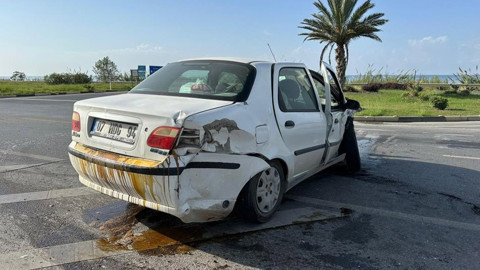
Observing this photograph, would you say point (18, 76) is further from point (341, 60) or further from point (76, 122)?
point (76, 122)

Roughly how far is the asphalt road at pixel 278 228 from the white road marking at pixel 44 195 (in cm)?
1

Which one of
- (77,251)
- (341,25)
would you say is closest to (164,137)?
(77,251)

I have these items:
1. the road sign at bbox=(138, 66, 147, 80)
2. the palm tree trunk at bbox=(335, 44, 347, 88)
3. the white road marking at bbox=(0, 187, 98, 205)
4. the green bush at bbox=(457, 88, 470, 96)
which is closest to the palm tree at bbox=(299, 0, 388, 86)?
the palm tree trunk at bbox=(335, 44, 347, 88)

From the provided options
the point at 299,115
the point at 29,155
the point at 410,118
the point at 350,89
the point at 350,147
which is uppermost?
the point at 350,89

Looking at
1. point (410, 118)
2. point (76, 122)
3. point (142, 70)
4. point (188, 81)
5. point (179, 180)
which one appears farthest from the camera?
point (142, 70)

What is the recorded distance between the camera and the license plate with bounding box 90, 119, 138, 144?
338 centimetres

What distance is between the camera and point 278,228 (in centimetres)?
395

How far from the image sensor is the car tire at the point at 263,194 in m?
3.75

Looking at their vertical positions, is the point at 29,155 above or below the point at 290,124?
below

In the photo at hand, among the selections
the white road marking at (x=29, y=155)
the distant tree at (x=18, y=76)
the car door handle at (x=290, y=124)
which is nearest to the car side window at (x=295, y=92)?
the car door handle at (x=290, y=124)

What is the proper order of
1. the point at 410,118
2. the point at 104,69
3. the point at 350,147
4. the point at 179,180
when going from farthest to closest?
the point at 104,69, the point at 410,118, the point at 350,147, the point at 179,180

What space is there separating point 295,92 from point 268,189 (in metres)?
1.21

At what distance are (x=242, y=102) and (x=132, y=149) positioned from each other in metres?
1.06

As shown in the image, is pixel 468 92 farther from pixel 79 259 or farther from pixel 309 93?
pixel 79 259
